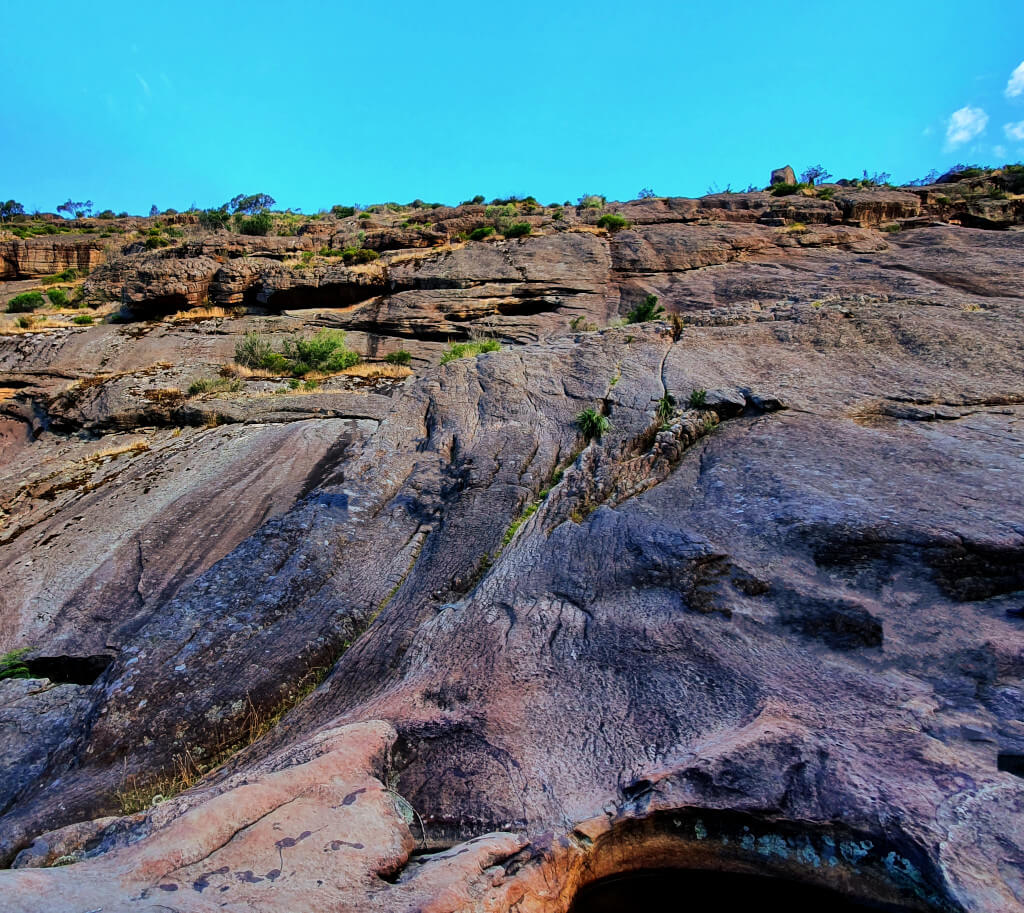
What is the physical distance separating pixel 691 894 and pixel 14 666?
834 centimetres

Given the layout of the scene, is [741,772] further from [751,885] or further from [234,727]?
[234,727]

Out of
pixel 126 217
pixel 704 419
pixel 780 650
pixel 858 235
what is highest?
pixel 126 217

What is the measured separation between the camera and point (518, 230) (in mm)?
27859

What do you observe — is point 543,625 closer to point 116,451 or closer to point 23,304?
point 116,451

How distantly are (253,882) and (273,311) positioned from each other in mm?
23131

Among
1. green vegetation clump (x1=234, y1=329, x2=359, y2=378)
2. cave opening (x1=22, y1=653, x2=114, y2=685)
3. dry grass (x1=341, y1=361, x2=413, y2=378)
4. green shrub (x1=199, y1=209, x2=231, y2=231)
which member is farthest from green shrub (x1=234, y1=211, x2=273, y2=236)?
cave opening (x1=22, y1=653, x2=114, y2=685)

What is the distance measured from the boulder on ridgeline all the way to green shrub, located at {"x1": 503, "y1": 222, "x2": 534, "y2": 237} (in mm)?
23881

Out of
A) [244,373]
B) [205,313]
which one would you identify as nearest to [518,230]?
[205,313]

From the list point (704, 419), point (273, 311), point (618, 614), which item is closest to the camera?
point (618, 614)

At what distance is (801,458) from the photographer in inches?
297

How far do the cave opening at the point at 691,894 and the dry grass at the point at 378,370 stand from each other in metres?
14.3

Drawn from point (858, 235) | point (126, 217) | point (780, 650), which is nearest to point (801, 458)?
point (780, 650)

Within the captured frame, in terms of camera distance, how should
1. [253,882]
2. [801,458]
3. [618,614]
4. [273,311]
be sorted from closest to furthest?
[253,882]
[618,614]
[801,458]
[273,311]

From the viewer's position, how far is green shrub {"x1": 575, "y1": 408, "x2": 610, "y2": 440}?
9.34m
